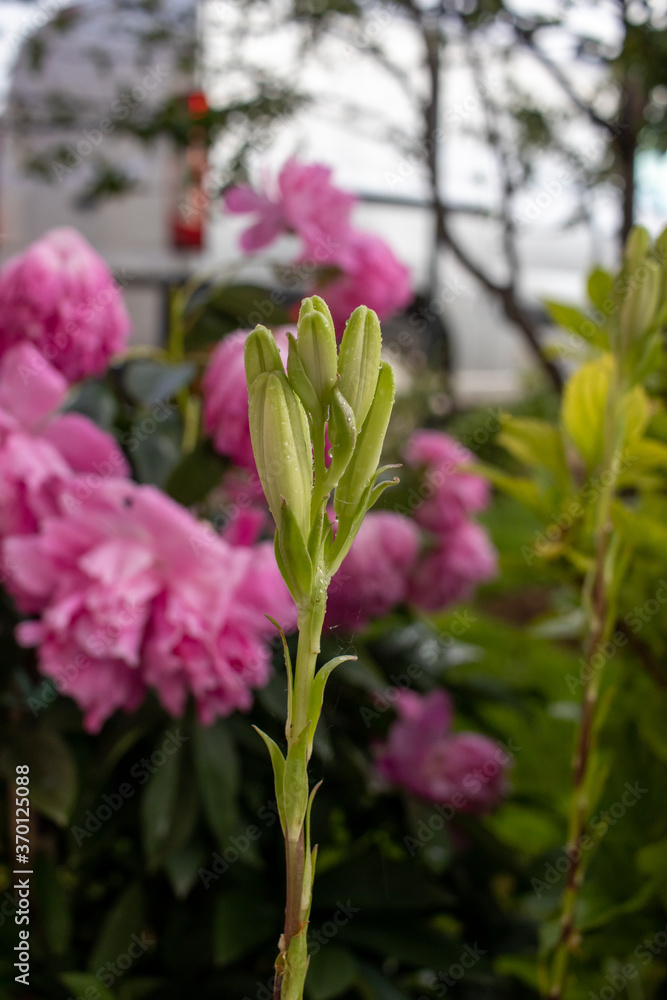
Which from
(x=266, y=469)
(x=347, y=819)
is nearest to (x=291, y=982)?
(x=266, y=469)

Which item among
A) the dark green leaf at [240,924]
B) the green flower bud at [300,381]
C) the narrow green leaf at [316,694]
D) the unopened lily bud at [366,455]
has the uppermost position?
the green flower bud at [300,381]

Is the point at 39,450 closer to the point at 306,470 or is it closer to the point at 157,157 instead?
the point at 306,470

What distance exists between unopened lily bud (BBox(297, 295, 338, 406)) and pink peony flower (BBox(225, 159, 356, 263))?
0.62 metres

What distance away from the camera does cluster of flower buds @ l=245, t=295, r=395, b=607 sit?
0.86 feet

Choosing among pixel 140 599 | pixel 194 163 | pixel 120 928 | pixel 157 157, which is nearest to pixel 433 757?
pixel 120 928

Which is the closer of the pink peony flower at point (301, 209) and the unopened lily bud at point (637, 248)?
the unopened lily bud at point (637, 248)

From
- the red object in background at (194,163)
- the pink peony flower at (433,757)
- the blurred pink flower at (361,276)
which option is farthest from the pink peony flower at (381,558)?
the red object in background at (194,163)

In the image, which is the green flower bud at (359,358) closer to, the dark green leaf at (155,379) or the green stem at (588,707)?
the green stem at (588,707)

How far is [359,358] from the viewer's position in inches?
10.5

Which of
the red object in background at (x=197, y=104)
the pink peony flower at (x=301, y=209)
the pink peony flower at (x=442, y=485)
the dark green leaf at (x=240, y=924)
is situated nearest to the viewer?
the dark green leaf at (x=240, y=924)

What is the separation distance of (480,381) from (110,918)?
410 centimetres

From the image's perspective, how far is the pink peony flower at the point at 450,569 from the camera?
1136 millimetres

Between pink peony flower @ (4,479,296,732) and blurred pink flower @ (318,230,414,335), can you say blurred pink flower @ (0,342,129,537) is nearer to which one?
pink peony flower @ (4,479,296,732)

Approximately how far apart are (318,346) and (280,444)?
0.03m
